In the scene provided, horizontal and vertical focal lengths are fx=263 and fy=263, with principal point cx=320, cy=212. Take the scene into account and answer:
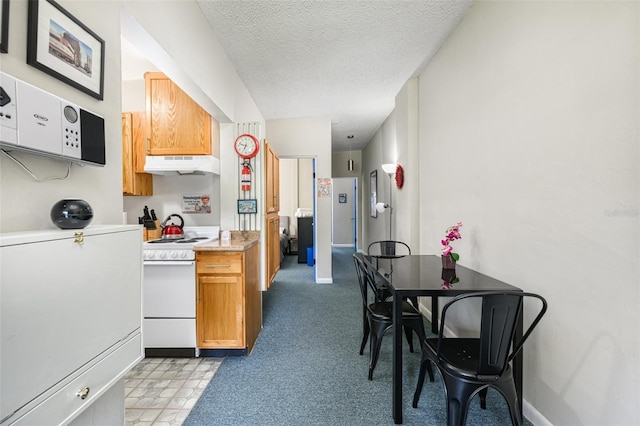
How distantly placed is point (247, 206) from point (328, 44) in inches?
71.1

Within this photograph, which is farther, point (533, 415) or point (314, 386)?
point (314, 386)

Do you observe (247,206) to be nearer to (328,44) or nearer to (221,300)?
(221,300)

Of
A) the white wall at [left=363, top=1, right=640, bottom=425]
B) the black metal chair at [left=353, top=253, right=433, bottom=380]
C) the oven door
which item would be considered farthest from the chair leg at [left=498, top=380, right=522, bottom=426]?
the oven door

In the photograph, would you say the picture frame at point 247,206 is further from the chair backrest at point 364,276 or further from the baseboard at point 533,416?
the baseboard at point 533,416

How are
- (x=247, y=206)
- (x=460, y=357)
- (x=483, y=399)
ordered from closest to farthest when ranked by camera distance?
(x=460, y=357), (x=483, y=399), (x=247, y=206)

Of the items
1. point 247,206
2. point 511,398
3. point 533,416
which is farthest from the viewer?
point 247,206

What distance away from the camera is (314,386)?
1825 millimetres

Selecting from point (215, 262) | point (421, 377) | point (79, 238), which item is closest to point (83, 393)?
point (79, 238)

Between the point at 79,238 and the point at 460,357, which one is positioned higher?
the point at 79,238

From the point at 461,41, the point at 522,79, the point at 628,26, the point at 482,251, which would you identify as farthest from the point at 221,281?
the point at 461,41

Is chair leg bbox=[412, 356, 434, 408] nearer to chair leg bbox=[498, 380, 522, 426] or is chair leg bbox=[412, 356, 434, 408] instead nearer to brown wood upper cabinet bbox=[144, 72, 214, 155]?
chair leg bbox=[498, 380, 522, 426]

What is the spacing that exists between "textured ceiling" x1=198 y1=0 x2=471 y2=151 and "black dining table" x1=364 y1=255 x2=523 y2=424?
6.54 feet

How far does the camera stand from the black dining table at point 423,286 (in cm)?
146

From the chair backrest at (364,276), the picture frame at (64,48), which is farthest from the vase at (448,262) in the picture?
the picture frame at (64,48)
